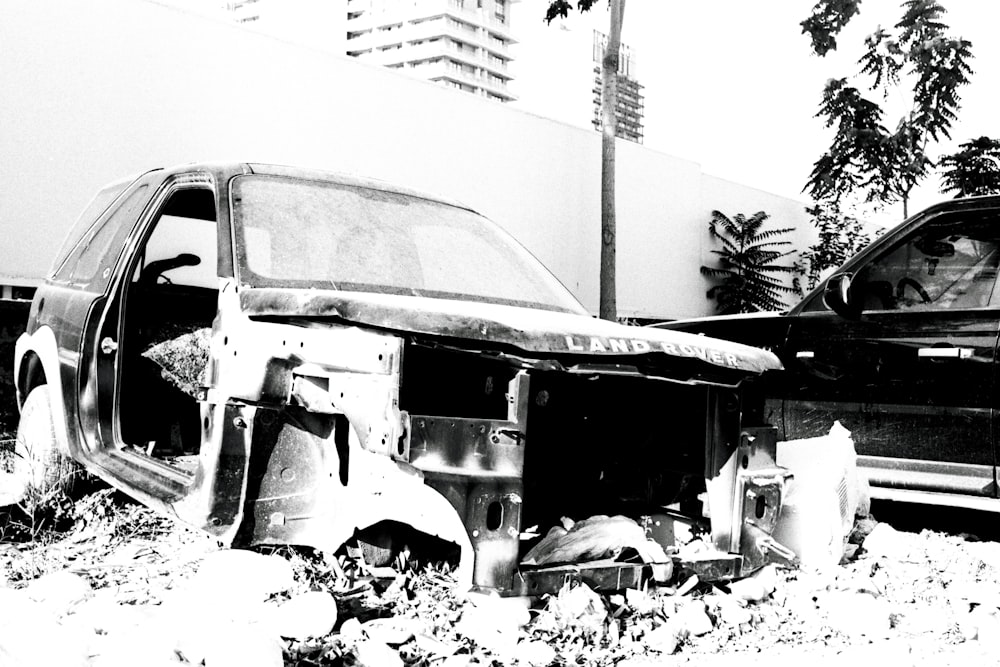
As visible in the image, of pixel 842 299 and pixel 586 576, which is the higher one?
pixel 842 299

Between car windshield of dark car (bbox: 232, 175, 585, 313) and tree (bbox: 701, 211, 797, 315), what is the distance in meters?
12.8

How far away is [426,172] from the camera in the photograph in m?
11.9

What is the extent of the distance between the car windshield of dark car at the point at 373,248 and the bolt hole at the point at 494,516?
105 cm

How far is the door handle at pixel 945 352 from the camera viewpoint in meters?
4.37

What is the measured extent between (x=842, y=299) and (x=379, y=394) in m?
2.81

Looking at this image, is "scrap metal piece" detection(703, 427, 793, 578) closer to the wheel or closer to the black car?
the black car

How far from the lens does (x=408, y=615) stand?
2980mm

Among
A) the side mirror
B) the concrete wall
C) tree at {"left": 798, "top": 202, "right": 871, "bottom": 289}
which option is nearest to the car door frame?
the side mirror

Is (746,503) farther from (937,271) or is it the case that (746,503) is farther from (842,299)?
(937,271)

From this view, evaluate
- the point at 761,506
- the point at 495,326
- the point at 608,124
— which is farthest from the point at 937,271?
the point at 608,124

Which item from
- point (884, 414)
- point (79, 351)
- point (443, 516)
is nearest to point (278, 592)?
point (443, 516)

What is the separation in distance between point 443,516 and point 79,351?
80.2 inches

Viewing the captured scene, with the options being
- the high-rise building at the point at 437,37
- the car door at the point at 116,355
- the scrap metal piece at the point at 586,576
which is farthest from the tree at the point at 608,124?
the high-rise building at the point at 437,37

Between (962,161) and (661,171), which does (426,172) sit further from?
(962,161)
